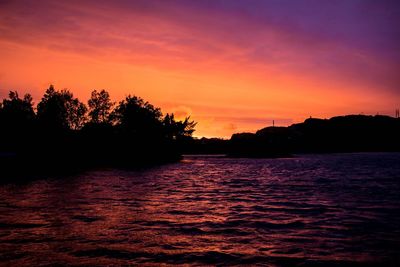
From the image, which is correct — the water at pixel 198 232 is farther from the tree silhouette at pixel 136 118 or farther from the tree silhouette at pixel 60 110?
the tree silhouette at pixel 136 118

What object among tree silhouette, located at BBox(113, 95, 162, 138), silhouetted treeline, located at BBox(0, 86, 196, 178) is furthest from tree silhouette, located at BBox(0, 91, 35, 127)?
tree silhouette, located at BBox(113, 95, 162, 138)

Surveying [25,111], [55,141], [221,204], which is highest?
[25,111]

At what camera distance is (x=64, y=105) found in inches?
4247

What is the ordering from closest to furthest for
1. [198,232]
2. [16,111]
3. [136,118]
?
[198,232], [16,111], [136,118]

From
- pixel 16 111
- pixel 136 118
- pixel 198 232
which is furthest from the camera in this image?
pixel 136 118

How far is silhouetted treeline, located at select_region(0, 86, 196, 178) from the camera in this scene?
9062cm

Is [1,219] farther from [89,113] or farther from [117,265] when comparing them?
[89,113]

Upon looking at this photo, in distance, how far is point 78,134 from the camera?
107562 millimetres

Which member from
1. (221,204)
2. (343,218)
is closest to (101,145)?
(221,204)

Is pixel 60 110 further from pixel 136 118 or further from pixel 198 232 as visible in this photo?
pixel 198 232

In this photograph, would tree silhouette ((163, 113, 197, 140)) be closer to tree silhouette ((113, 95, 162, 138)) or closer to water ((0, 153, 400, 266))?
tree silhouette ((113, 95, 162, 138))

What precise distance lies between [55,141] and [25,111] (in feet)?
68.4

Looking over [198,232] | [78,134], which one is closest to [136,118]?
[78,134]

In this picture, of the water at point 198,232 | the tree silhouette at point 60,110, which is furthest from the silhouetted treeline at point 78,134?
the water at point 198,232
